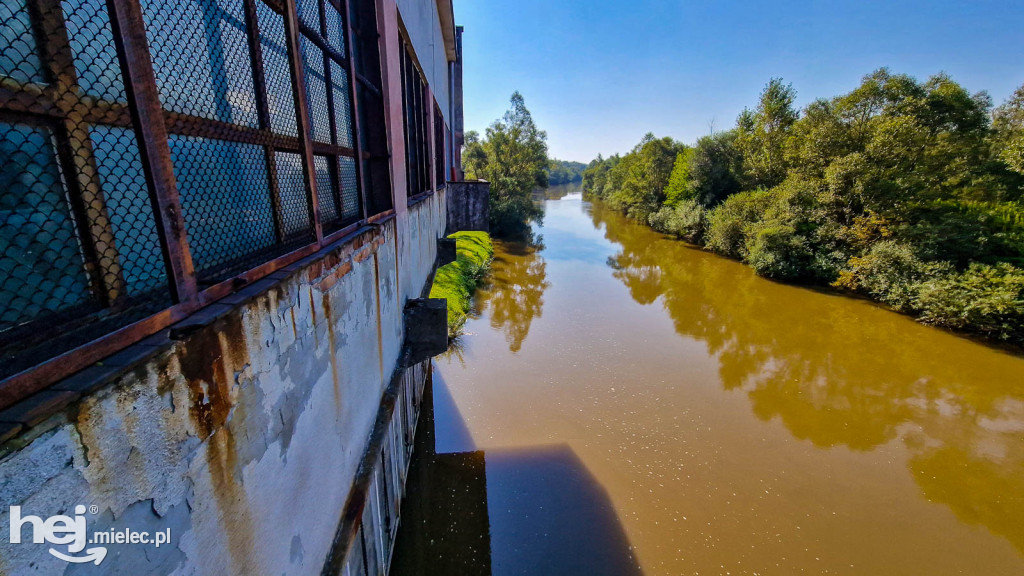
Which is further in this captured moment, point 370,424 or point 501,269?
point 501,269

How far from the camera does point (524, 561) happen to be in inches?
182

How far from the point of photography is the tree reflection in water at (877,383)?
19.9ft

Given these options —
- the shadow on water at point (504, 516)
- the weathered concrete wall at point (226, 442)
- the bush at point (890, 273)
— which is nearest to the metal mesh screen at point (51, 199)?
the weathered concrete wall at point (226, 442)

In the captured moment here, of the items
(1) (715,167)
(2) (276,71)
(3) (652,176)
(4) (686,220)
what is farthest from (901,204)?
(3) (652,176)

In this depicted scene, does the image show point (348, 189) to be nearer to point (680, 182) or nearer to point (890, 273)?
point (890, 273)

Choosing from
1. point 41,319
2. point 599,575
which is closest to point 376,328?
point 41,319

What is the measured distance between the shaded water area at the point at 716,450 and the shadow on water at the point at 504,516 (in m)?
0.02

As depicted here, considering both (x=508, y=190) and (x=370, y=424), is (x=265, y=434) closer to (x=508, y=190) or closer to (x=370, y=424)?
(x=370, y=424)

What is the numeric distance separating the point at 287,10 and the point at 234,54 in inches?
15.4

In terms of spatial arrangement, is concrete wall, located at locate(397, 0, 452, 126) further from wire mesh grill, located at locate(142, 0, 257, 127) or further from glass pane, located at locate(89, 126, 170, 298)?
glass pane, located at locate(89, 126, 170, 298)

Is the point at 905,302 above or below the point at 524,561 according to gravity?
above

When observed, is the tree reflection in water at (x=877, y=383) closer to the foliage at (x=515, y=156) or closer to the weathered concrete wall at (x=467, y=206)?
the weathered concrete wall at (x=467, y=206)

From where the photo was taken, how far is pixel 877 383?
28.2 ft

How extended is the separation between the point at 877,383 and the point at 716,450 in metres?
5.06
